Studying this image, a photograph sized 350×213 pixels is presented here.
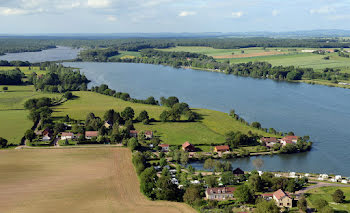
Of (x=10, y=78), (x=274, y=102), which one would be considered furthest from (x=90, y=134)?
(x=10, y=78)

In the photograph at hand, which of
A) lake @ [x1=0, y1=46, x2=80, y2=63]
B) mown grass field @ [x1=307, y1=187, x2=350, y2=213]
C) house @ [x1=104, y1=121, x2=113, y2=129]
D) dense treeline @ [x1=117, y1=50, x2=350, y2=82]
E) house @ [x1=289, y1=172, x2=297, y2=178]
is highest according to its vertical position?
lake @ [x1=0, y1=46, x2=80, y2=63]

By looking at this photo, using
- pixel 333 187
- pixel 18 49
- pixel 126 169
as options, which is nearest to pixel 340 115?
pixel 333 187

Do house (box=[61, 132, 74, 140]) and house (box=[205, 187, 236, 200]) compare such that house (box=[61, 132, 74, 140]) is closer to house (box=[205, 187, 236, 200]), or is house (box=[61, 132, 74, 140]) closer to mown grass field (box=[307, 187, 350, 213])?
house (box=[205, 187, 236, 200])

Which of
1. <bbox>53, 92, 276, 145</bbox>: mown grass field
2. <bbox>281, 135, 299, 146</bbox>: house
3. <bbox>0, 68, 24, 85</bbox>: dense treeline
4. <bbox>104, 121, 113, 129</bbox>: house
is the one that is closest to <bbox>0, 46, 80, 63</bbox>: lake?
<bbox>0, 68, 24, 85</bbox>: dense treeline

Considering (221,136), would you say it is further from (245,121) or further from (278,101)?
(278,101)

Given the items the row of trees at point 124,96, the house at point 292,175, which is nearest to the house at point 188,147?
the house at point 292,175
